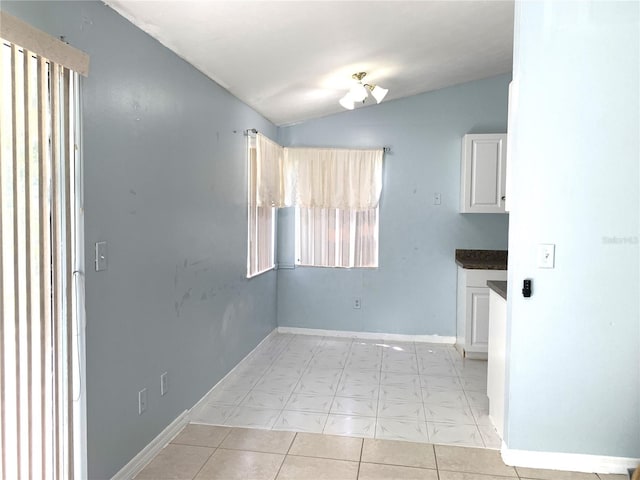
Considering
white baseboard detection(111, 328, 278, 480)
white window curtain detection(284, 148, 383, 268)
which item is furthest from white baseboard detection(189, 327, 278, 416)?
white window curtain detection(284, 148, 383, 268)

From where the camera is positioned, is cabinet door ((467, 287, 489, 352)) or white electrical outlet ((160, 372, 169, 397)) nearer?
white electrical outlet ((160, 372, 169, 397))

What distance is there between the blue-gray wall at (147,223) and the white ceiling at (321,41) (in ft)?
0.54

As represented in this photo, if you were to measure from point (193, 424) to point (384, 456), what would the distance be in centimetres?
116

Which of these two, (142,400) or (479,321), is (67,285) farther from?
(479,321)

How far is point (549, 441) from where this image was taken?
8.04 ft

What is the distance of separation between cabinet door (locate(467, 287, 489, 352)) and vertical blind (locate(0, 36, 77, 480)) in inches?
130

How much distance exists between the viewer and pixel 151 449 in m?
2.45

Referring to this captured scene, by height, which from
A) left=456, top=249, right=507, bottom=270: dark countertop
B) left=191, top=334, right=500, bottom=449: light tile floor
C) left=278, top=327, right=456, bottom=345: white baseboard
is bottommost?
left=191, top=334, right=500, bottom=449: light tile floor

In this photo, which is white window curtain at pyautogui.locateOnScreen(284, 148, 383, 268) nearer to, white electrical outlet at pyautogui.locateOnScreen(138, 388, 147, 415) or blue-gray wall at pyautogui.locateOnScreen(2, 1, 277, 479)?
blue-gray wall at pyautogui.locateOnScreen(2, 1, 277, 479)

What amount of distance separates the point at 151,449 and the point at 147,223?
1.17 meters

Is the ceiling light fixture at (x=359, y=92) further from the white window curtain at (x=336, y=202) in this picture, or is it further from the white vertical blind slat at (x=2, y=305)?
the white vertical blind slat at (x=2, y=305)

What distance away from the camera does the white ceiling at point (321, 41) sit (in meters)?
2.31

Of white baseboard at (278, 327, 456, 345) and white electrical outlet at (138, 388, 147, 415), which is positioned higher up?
white electrical outlet at (138, 388, 147, 415)

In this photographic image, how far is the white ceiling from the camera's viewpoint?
231 cm
